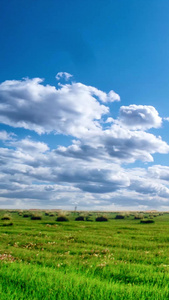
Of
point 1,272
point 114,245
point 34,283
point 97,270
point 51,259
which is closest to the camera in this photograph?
point 34,283

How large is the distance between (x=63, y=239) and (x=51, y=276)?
14.9 metres

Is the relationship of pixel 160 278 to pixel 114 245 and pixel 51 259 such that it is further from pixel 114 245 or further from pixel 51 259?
pixel 114 245

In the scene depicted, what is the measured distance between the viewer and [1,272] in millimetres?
9141

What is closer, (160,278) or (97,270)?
(160,278)

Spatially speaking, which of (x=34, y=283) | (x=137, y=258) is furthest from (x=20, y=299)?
(x=137, y=258)

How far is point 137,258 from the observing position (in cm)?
1466

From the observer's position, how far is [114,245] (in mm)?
20000

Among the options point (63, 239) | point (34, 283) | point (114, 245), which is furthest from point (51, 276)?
point (63, 239)

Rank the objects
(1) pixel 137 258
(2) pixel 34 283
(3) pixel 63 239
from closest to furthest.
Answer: (2) pixel 34 283 < (1) pixel 137 258 < (3) pixel 63 239

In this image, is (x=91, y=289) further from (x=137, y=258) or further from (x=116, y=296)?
(x=137, y=258)

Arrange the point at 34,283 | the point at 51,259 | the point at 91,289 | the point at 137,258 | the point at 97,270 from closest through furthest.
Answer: the point at 91,289, the point at 34,283, the point at 97,270, the point at 51,259, the point at 137,258

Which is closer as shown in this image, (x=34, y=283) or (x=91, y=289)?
(x=91, y=289)

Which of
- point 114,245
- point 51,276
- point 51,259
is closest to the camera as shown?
point 51,276

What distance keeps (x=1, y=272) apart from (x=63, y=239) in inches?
562
